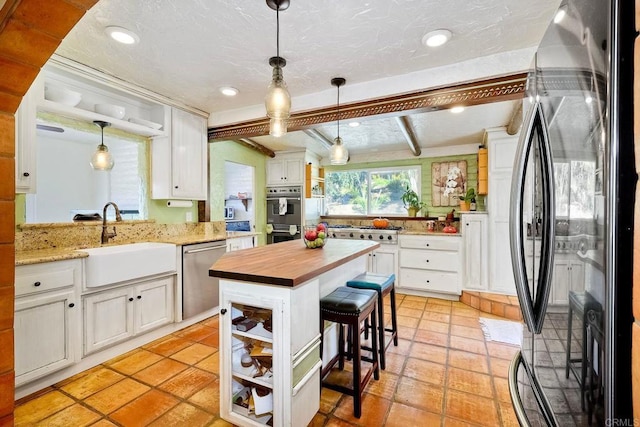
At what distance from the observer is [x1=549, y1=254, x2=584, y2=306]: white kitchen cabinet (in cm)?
62

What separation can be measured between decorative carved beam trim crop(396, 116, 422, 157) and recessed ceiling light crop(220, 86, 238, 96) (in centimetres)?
175

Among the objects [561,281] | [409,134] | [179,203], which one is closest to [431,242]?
[409,134]

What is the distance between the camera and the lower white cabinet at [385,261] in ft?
14.0

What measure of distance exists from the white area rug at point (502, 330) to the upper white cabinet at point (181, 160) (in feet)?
11.6

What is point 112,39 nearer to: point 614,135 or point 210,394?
point 210,394

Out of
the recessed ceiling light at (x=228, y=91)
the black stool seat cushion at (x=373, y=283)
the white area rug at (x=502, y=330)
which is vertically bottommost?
the white area rug at (x=502, y=330)

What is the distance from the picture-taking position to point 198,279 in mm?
3082

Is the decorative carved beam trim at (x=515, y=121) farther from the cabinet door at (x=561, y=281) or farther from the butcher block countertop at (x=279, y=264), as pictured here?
the cabinet door at (x=561, y=281)

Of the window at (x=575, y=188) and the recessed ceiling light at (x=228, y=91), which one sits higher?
the recessed ceiling light at (x=228, y=91)

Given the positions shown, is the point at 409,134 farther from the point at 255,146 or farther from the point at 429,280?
the point at 255,146

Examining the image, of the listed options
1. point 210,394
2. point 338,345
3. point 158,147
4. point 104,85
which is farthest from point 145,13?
point 338,345

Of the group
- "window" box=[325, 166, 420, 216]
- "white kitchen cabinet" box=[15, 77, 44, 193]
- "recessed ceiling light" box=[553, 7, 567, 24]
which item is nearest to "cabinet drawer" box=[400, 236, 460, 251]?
"window" box=[325, 166, 420, 216]

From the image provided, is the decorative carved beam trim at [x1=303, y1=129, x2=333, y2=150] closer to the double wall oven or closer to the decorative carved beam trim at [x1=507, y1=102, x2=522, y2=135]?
the double wall oven

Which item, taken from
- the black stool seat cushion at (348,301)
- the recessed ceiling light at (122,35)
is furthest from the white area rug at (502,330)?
the recessed ceiling light at (122,35)
